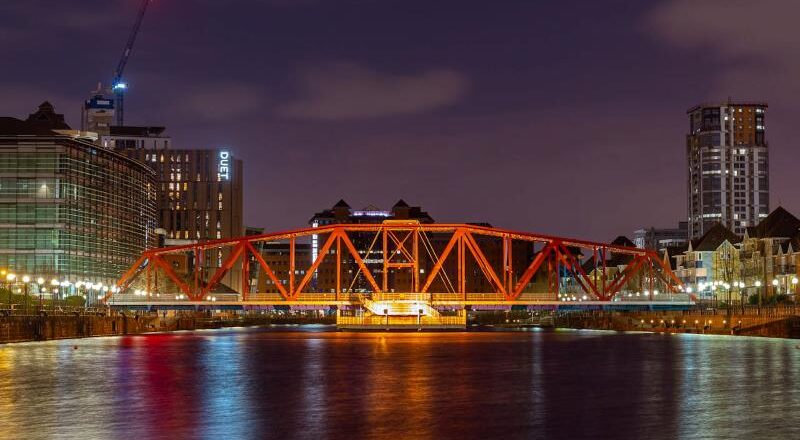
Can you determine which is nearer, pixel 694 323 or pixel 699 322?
pixel 699 322

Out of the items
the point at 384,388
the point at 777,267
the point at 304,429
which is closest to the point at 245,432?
the point at 304,429

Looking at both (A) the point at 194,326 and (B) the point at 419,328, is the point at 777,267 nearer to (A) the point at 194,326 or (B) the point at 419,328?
(B) the point at 419,328

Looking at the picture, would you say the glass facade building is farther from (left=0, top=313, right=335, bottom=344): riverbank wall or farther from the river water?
the river water

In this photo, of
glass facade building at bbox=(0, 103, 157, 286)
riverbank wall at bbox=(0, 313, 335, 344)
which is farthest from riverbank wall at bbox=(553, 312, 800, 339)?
glass facade building at bbox=(0, 103, 157, 286)

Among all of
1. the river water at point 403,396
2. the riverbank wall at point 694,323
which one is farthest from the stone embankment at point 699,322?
the river water at point 403,396

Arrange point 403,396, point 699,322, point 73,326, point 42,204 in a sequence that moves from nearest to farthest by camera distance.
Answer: point 403,396, point 73,326, point 699,322, point 42,204

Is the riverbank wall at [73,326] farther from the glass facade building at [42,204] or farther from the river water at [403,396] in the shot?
the river water at [403,396]

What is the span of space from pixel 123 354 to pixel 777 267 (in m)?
104

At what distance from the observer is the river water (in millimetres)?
33344

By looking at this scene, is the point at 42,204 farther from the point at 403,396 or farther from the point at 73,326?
the point at 403,396

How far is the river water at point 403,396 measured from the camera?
33.3 m

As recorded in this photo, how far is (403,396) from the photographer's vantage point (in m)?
44.2

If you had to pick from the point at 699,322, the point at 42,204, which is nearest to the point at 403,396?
the point at 699,322

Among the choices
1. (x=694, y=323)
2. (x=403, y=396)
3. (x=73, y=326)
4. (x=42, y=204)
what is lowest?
(x=694, y=323)
